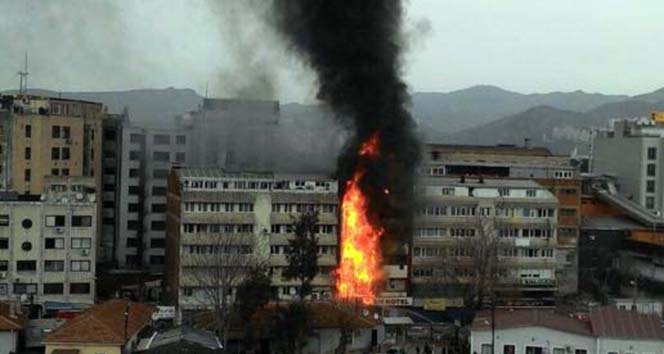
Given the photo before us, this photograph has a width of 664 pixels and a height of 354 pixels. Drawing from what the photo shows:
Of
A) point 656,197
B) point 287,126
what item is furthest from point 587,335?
point 287,126

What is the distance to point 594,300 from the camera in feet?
139

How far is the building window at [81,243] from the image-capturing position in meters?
37.6

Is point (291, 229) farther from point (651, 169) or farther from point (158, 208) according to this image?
point (651, 169)

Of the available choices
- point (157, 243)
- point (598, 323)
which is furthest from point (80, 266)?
point (598, 323)

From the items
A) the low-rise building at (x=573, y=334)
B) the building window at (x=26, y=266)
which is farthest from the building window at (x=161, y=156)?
the low-rise building at (x=573, y=334)

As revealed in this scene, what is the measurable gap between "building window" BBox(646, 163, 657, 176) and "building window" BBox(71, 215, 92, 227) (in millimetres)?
32316

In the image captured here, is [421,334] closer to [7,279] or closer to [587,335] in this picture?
[587,335]

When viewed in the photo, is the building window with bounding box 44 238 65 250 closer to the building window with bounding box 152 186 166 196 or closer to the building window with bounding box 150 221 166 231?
the building window with bounding box 150 221 166 231

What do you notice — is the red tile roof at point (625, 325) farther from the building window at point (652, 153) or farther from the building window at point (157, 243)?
the building window at point (652, 153)

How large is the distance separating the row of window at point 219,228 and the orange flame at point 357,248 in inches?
156

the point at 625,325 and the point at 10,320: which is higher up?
the point at 625,325

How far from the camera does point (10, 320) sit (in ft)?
95.7

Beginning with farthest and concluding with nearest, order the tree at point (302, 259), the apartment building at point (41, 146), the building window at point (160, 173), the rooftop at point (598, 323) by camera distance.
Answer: the building window at point (160, 173) → the apartment building at point (41, 146) → the tree at point (302, 259) → the rooftop at point (598, 323)

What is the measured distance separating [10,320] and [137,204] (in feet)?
70.9
